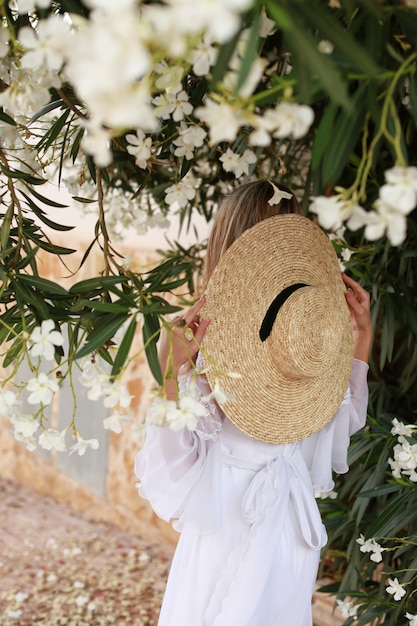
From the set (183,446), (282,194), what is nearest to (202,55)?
(282,194)

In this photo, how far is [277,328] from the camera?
1.62 metres

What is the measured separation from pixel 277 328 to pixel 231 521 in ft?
1.58

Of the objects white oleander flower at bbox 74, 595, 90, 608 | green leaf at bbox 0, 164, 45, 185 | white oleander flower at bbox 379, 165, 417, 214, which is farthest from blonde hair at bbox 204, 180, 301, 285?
white oleander flower at bbox 74, 595, 90, 608

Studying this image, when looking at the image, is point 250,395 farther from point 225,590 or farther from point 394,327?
point 394,327

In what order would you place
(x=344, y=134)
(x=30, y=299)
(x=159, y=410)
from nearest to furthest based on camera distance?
(x=344, y=134) → (x=159, y=410) → (x=30, y=299)

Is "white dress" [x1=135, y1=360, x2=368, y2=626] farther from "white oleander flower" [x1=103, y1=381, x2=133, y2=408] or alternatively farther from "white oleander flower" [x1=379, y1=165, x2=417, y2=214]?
"white oleander flower" [x1=379, y1=165, x2=417, y2=214]

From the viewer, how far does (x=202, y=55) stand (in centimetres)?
88

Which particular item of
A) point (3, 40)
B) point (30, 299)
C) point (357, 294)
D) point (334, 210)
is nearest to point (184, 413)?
point (334, 210)

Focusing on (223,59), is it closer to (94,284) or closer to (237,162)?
(94,284)

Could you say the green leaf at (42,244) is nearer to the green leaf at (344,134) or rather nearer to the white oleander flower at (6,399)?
the white oleander flower at (6,399)

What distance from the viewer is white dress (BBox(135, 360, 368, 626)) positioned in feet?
5.50

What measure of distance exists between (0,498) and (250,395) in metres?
3.68

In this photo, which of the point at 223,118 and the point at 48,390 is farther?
the point at 48,390

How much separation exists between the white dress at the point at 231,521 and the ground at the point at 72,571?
5.64 ft
